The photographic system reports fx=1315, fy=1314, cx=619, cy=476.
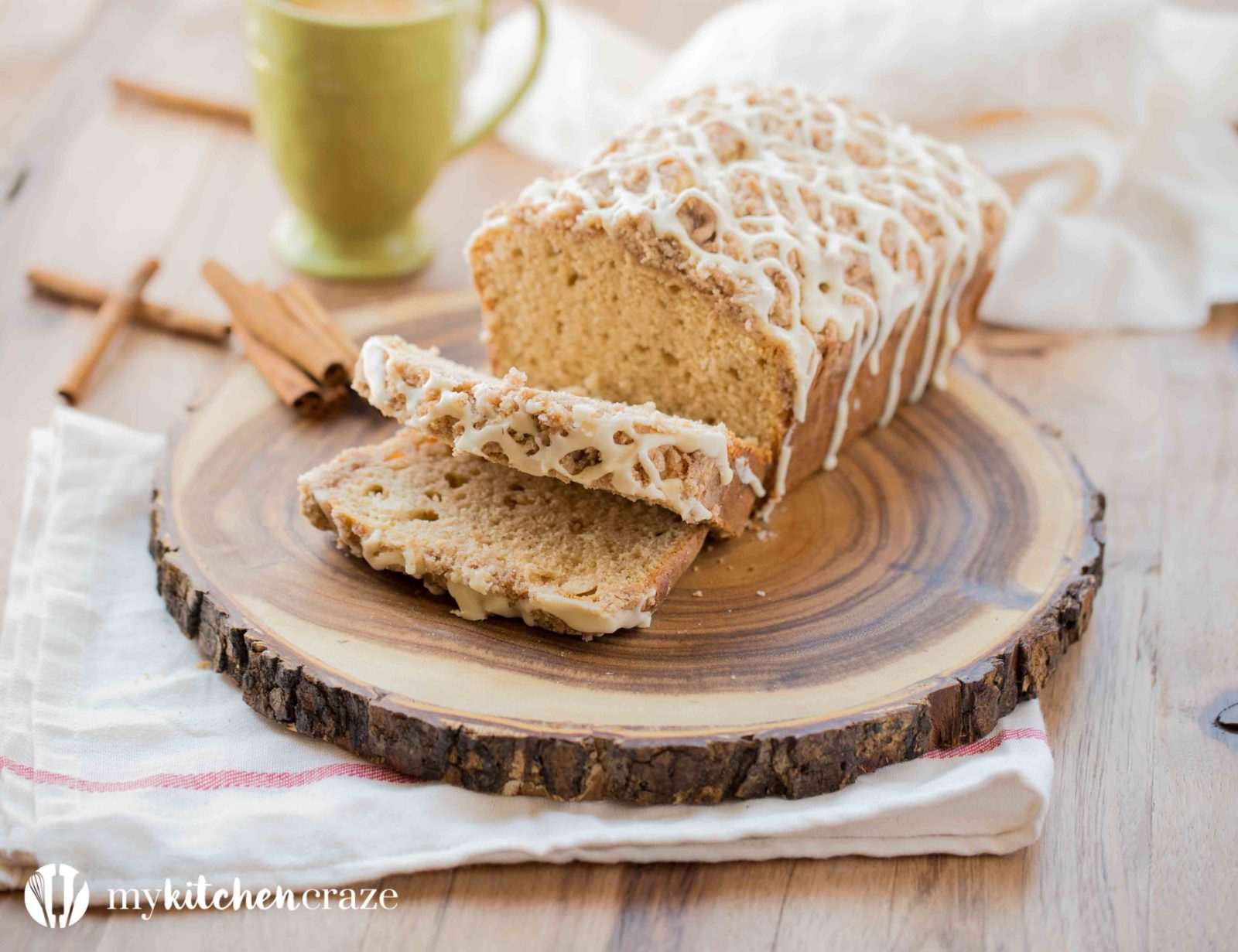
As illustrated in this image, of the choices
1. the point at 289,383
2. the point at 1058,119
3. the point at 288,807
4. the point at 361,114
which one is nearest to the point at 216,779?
the point at 288,807

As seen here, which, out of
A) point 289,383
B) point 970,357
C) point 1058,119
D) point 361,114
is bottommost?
point 970,357

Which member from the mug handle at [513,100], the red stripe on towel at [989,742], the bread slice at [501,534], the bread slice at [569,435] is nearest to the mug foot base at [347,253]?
the mug handle at [513,100]

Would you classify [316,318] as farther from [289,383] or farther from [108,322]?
[108,322]

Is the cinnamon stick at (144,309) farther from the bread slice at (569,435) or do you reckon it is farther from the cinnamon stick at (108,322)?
the bread slice at (569,435)

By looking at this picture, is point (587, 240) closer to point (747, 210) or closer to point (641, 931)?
point (747, 210)

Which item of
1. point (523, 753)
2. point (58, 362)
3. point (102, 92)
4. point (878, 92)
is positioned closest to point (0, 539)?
point (58, 362)

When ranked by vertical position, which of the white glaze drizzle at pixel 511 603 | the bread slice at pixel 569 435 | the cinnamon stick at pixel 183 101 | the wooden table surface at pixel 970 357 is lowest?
the wooden table surface at pixel 970 357

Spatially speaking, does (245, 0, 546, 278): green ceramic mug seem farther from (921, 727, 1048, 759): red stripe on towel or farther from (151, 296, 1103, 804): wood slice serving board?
(921, 727, 1048, 759): red stripe on towel
